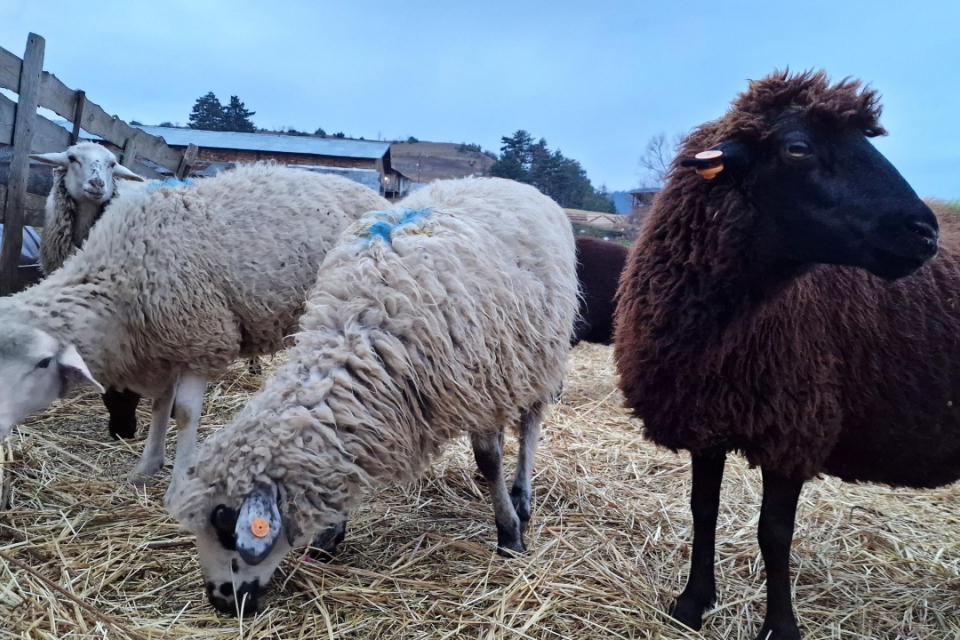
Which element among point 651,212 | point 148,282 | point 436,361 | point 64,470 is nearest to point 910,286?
point 651,212

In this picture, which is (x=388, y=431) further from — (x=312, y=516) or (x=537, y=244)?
(x=537, y=244)

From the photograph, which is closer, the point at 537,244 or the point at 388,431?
the point at 388,431

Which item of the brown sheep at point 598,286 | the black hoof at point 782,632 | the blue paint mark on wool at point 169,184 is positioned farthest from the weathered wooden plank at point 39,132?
the black hoof at point 782,632

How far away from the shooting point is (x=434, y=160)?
58.5 feet

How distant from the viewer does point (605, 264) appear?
→ 268 inches

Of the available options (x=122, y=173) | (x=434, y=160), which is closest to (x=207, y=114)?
(x=434, y=160)

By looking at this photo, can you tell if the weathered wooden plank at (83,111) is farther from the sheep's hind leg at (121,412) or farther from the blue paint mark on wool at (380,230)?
the blue paint mark on wool at (380,230)

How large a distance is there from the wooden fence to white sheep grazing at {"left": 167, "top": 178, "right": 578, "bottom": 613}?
372 centimetres

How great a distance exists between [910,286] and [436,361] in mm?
1792

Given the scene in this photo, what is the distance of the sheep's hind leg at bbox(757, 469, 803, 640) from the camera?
209 centimetres

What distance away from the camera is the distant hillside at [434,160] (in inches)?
651

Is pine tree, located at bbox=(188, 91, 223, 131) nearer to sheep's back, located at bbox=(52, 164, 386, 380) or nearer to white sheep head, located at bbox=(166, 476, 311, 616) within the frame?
sheep's back, located at bbox=(52, 164, 386, 380)

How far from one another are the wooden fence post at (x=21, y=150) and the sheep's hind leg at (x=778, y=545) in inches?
215

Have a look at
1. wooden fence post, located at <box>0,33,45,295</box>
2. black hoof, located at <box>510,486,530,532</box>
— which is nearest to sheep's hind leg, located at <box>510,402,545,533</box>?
black hoof, located at <box>510,486,530,532</box>
